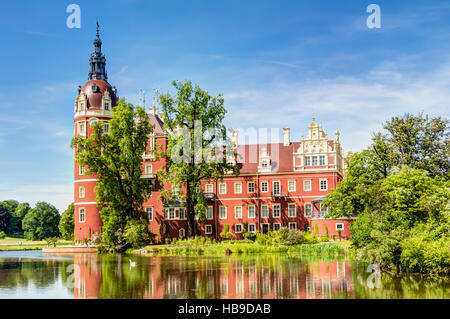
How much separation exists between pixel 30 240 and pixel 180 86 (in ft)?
157

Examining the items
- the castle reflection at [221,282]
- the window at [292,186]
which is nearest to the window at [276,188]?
the window at [292,186]

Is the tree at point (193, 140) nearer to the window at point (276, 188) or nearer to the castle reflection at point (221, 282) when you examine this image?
the window at point (276, 188)

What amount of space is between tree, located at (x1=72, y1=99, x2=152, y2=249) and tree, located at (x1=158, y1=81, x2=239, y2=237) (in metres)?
2.64

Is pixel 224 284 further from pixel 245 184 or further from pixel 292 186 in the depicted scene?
pixel 245 184

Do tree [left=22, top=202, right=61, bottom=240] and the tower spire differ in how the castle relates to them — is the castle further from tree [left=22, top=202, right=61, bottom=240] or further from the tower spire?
tree [left=22, top=202, right=61, bottom=240]

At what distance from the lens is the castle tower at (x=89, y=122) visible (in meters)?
49.0

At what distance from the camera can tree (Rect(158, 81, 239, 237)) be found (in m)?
40.7

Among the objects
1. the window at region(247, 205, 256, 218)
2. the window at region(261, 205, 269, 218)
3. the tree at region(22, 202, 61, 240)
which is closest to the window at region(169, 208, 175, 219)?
the window at region(247, 205, 256, 218)

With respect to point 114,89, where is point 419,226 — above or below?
below

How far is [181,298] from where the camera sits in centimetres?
1420

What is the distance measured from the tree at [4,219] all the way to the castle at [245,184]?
42.2m
